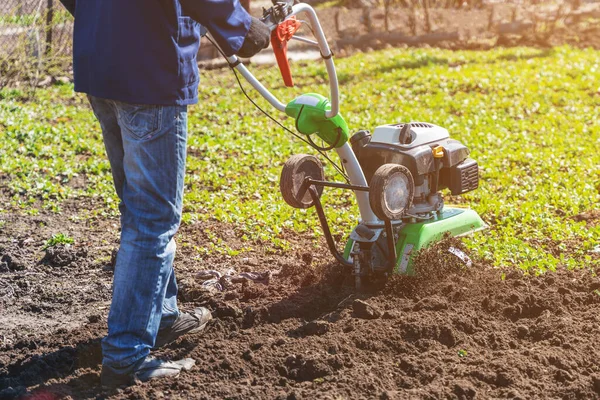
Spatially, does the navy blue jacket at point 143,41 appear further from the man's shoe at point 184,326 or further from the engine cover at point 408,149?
the engine cover at point 408,149

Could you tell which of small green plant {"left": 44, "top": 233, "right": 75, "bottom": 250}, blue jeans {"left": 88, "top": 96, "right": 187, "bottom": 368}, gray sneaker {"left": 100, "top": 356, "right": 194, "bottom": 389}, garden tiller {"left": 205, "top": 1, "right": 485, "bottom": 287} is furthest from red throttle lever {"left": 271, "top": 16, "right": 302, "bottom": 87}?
small green plant {"left": 44, "top": 233, "right": 75, "bottom": 250}

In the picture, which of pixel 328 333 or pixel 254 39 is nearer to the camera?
pixel 254 39

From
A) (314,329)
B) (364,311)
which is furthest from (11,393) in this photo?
(364,311)

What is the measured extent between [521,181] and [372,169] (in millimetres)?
2510

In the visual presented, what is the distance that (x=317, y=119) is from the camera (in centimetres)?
405

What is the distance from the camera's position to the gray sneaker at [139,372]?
3338mm

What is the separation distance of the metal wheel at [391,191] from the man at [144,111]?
86 cm

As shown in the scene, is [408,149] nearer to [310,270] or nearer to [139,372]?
[310,270]

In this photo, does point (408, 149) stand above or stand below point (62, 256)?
above

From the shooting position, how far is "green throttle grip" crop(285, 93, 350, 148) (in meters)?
4.02

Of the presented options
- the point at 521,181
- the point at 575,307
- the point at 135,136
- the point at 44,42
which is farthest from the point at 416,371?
the point at 44,42

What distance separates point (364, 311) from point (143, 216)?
48.4 inches

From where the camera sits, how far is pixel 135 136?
3189mm

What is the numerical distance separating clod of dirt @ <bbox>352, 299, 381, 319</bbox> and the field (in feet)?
0.03
